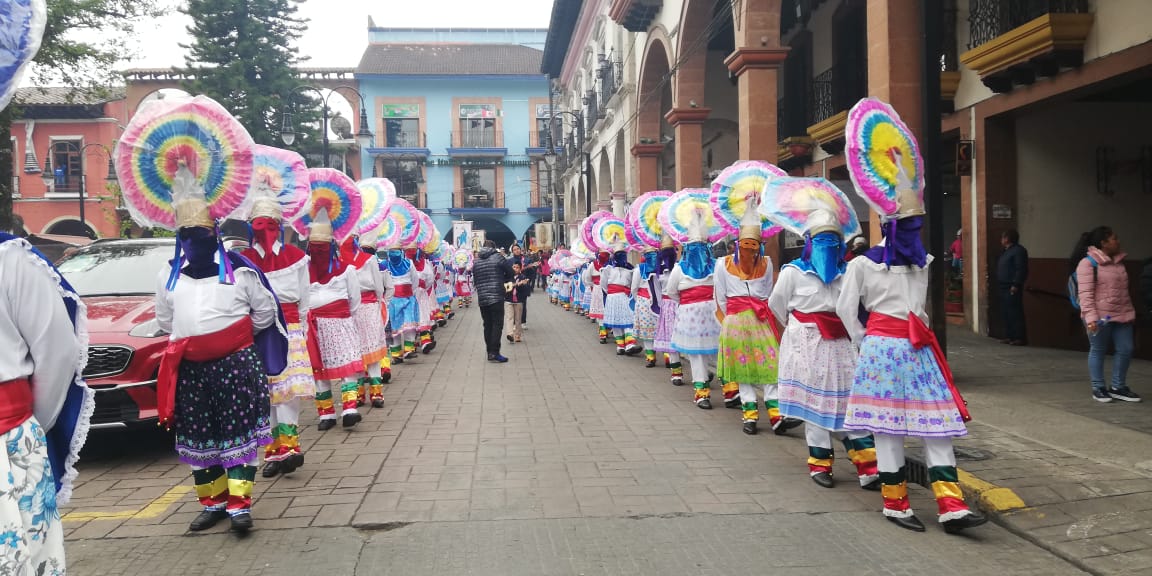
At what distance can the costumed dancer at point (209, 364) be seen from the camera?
15.8 feet

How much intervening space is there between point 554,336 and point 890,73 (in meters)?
10.0

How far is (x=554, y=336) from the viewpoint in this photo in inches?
703

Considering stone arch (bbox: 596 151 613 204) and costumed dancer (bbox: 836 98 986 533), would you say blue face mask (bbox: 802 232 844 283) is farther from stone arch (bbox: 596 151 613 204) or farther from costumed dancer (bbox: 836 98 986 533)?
stone arch (bbox: 596 151 613 204)

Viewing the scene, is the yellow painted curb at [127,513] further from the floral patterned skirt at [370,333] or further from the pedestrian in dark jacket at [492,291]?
the pedestrian in dark jacket at [492,291]

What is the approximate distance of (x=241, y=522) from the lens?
189 inches

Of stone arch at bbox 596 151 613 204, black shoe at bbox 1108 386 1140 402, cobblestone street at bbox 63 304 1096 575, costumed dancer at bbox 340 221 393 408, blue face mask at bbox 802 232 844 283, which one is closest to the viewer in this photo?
cobblestone street at bbox 63 304 1096 575

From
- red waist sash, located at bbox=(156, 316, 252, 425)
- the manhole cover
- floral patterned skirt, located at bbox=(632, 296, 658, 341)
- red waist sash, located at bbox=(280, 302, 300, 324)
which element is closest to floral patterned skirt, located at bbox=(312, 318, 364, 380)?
red waist sash, located at bbox=(280, 302, 300, 324)

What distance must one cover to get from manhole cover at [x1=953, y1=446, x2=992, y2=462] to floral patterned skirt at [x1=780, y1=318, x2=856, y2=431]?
1.04m

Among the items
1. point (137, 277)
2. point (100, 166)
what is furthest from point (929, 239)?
point (100, 166)

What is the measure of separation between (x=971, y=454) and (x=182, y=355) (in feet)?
17.2

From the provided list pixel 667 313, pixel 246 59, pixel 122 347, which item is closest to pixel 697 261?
pixel 667 313

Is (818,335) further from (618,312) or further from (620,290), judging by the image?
(620,290)

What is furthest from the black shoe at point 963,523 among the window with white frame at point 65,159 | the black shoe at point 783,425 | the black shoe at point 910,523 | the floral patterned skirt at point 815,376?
the window with white frame at point 65,159

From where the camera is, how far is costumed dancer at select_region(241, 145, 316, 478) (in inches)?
244
